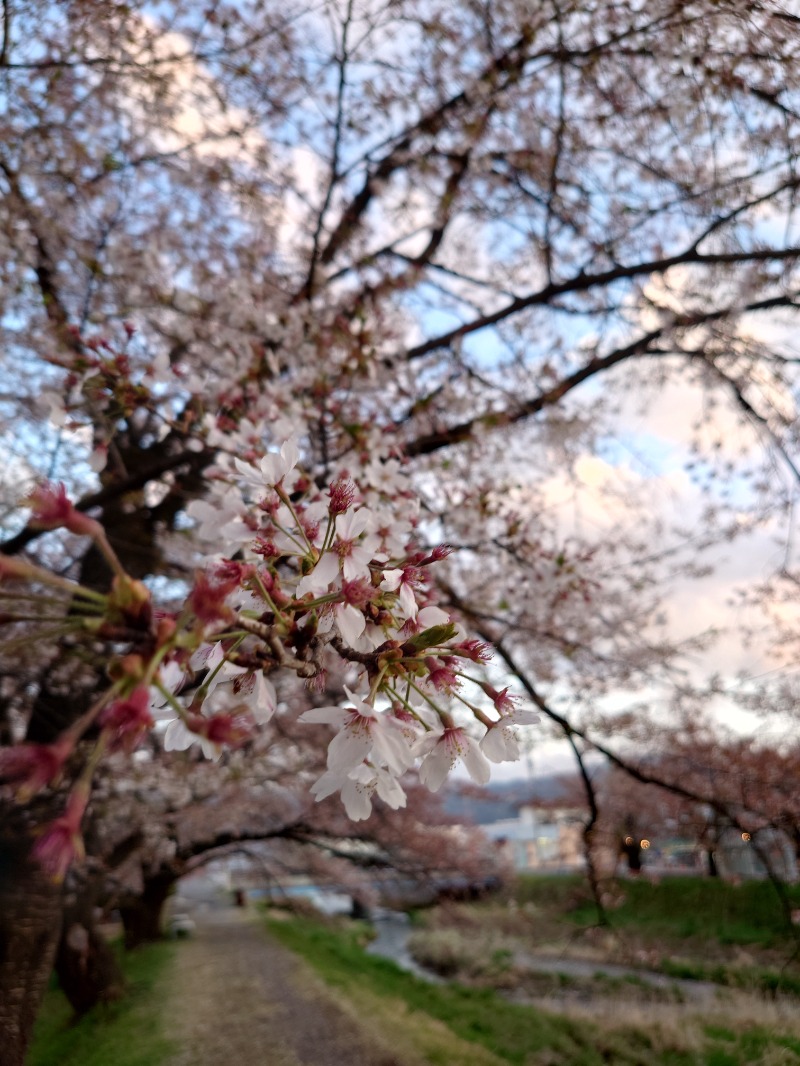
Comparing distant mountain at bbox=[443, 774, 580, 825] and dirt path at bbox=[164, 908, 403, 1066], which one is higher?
distant mountain at bbox=[443, 774, 580, 825]

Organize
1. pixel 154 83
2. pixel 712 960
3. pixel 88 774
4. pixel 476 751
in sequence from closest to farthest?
pixel 88 774, pixel 476 751, pixel 154 83, pixel 712 960

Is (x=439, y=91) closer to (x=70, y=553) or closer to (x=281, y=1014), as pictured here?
(x=70, y=553)

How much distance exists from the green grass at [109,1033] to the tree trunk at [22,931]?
3.20 metres

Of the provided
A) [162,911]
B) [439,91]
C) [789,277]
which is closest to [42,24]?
[439,91]

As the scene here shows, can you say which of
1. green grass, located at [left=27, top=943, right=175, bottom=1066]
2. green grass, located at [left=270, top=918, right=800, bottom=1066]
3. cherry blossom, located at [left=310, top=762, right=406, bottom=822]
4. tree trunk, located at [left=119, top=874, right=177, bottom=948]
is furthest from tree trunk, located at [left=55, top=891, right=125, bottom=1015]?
cherry blossom, located at [left=310, top=762, right=406, bottom=822]

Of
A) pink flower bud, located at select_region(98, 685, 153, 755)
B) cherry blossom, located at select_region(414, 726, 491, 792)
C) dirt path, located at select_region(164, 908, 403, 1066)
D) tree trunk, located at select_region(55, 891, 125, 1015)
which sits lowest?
dirt path, located at select_region(164, 908, 403, 1066)

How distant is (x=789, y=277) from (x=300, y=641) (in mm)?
3295

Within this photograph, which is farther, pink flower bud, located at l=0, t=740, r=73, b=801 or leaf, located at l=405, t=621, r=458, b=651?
leaf, located at l=405, t=621, r=458, b=651

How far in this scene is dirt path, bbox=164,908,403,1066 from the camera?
5430mm

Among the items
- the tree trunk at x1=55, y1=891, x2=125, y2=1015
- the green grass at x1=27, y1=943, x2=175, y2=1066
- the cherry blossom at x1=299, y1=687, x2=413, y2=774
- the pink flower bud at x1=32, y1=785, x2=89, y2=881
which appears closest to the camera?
the pink flower bud at x1=32, y1=785, x2=89, y2=881

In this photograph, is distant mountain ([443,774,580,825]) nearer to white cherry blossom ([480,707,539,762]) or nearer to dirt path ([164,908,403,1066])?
dirt path ([164,908,403,1066])

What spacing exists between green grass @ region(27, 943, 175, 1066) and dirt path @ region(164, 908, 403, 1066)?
18 cm

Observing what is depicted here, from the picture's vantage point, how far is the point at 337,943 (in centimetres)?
A: 1138

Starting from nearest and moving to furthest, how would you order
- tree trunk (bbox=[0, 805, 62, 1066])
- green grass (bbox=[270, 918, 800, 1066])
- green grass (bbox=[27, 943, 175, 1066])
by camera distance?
1. tree trunk (bbox=[0, 805, 62, 1066])
2. green grass (bbox=[270, 918, 800, 1066])
3. green grass (bbox=[27, 943, 175, 1066])
